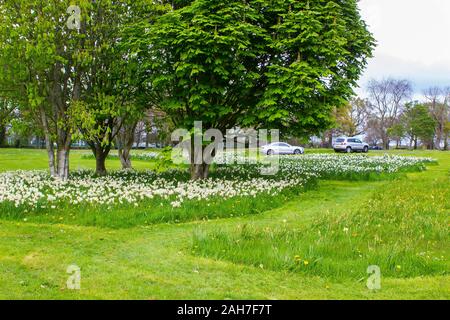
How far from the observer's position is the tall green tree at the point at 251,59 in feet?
41.4

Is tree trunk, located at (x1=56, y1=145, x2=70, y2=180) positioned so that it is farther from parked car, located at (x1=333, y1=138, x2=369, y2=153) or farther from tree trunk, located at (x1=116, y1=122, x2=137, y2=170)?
parked car, located at (x1=333, y1=138, x2=369, y2=153)

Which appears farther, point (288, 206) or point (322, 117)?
point (322, 117)

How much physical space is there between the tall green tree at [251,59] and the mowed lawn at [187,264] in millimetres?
4728

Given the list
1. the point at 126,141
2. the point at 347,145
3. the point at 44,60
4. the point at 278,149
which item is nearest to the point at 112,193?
the point at 44,60

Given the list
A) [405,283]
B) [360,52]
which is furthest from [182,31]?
[405,283]

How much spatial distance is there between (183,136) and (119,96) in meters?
2.83

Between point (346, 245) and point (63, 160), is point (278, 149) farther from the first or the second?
point (346, 245)

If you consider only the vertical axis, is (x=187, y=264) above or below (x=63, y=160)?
below

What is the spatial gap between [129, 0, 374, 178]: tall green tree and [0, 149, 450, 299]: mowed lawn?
15.5 feet

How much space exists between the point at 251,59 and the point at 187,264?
31.9 ft

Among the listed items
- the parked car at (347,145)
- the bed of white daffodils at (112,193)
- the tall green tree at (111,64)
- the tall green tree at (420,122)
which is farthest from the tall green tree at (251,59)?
the tall green tree at (420,122)

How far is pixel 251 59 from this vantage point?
48.3 feet
